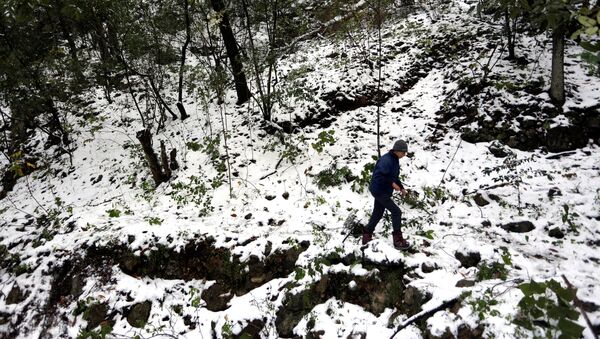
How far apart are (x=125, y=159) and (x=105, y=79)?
569 centimetres

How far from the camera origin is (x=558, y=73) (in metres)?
7.88

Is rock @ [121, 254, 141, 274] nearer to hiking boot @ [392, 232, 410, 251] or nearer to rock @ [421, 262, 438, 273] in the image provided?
hiking boot @ [392, 232, 410, 251]

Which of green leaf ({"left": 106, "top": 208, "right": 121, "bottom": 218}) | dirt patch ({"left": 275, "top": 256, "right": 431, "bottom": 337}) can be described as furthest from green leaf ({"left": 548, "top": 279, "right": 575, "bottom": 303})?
green leaf ({"left": 106, "top": 208, "right": 121, "bottom": 218})

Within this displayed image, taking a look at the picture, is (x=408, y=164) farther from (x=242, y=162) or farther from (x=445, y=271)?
(x=242, y=162)

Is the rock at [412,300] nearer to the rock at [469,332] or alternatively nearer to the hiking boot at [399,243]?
the rock at [469,332]

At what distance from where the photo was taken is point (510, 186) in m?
6.71

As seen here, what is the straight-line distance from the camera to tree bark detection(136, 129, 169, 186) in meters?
9.07

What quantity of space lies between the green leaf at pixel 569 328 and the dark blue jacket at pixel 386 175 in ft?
8.64

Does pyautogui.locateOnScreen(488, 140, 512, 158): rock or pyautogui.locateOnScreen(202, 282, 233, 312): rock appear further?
pyautogui.locateOnScreen(488, 140, 512, 158): rock

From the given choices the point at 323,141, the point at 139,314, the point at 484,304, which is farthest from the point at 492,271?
the point at 139,314

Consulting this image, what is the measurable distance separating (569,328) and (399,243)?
8.35 ft

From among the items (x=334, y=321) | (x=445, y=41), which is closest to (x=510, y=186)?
(x=334, y=321)

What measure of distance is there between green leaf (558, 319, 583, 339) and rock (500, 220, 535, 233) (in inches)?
106

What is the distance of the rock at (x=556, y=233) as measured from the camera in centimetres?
536
